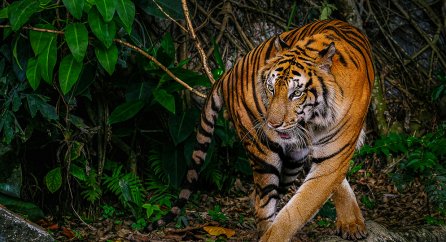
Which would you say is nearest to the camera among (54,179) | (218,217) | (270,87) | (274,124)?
(274,124)

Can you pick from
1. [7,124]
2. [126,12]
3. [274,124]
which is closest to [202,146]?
[126,12]

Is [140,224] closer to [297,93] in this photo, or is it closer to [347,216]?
[347,216]

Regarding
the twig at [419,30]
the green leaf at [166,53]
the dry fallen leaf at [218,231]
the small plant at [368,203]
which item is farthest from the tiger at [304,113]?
the twig at [419,30]

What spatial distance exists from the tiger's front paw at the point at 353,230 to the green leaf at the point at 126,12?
1.82 metres

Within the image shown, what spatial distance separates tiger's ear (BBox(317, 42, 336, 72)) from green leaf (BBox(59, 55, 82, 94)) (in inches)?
69.0

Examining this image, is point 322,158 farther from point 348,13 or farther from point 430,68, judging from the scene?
point 430,68

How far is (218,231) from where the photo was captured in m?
5.28

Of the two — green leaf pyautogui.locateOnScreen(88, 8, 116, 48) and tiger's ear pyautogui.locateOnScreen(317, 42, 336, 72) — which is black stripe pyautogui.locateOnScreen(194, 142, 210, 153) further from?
tiger's ear pyautogui.locateOnScreen(317, 42, 336, 72)

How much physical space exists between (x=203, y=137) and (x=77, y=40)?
1.04 m

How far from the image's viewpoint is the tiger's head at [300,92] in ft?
12.6

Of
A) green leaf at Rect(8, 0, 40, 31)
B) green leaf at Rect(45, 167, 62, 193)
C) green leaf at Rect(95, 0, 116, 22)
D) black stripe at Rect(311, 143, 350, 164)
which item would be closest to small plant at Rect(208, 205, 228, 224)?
green leaf at Rect(45, 167, 62, 193)

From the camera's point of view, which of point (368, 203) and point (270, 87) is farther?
point (368, 203)

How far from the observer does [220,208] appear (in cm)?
602

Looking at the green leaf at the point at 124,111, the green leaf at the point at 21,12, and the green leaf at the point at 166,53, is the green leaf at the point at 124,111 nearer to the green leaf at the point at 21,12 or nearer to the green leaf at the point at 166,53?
the green leaf at the point at 166,53
